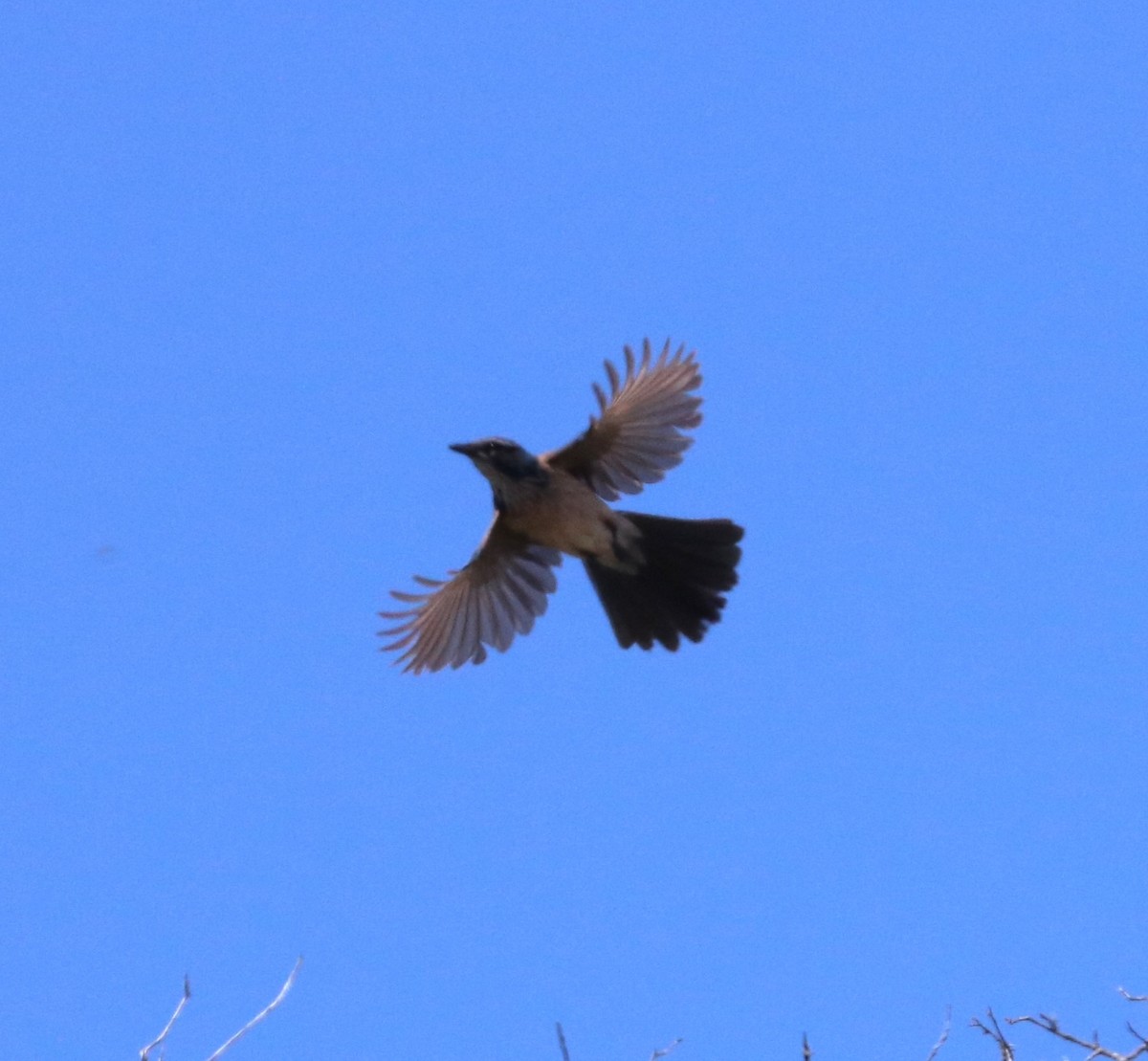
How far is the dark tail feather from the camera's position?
27.7ft

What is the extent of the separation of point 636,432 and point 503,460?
672mm

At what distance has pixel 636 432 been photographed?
8.48m

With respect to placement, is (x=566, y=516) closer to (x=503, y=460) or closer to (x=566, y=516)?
(x=566, y=516)

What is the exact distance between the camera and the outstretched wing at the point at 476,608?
8875 millimetres

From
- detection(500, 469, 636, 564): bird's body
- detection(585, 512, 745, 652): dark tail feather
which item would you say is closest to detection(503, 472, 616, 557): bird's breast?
detection(500, 469, 636, 564): bird's body

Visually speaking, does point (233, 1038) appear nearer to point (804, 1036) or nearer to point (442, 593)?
point (804, 1036)

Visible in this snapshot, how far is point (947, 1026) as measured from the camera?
568 cm

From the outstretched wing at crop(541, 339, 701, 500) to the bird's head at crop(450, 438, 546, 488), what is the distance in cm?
17

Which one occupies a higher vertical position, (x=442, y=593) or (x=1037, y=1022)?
(x=442, y=593)

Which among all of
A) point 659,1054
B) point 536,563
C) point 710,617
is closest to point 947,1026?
point 659,1054

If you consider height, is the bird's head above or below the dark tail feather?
above

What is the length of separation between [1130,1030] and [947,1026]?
0.61 meters

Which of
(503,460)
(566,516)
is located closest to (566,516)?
(566,516)

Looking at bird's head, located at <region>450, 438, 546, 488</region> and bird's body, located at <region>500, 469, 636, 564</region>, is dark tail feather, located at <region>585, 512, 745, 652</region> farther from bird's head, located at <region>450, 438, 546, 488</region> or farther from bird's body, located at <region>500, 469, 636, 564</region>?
bird's head, located at <region>450, 438, 546, 488</region>
